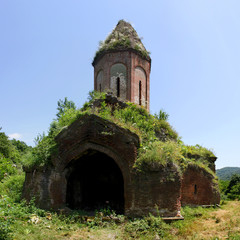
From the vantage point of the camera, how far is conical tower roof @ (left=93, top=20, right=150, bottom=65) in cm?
1598

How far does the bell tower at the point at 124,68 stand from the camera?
15.8m

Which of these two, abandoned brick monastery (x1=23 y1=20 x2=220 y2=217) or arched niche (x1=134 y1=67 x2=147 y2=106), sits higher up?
arched niche (x1=134 y1=67 x2=147 y2=106)

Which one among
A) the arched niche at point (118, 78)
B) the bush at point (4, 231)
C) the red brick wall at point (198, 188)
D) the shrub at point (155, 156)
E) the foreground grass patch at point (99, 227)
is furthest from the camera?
the arched niche at point (118, 78)

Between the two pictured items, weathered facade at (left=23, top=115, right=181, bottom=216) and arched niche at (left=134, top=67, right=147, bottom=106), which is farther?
arched niche at (left=134, top=67, right=147, bottom=106)

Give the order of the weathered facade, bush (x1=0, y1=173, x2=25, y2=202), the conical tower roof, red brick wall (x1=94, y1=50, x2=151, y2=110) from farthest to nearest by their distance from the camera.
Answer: the conical tower roof < red brick wall (x1=94, y1=50, x2=151, y2=110) < bush (x1=0, y1=173, x2=25, y2=202) < the weathered facade

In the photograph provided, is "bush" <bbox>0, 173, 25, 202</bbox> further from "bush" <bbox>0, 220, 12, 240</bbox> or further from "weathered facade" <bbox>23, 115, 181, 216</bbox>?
"bush" <bbox>0, 220, 12, 240</bbox>

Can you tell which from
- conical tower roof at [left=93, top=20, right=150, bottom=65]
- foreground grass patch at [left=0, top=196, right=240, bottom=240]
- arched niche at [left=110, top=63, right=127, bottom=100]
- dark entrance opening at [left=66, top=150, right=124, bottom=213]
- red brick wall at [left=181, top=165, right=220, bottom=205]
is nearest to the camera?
foreground grass patch at [left=0, top=196, right=240, bottom=240]

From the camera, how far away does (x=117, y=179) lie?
11906 mm

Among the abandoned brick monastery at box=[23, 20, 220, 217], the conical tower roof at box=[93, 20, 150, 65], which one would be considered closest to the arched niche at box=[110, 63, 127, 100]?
the conical tower roof at box=[93, 20, 150, 65]

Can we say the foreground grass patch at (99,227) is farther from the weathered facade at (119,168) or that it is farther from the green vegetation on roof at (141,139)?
the green vegetation on roof at (141,139)

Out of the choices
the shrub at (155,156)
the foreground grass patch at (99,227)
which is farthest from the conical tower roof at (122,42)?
the foreground grass patch at (99,227)

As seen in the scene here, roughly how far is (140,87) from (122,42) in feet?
10.8

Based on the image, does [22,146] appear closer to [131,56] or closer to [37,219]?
[131,56]

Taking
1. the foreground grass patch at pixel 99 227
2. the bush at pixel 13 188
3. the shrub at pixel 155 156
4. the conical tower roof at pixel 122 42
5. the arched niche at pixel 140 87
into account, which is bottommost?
the foreground grass patch at pixel 99 227
